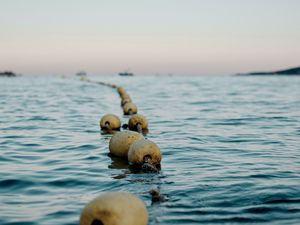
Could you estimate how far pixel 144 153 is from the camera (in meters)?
11.4

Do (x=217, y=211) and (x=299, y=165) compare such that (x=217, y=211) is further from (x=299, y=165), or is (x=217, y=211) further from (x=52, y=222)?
(x=299, y=165)

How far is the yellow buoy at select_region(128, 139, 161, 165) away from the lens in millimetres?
11422

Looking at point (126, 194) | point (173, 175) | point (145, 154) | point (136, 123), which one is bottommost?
point (173, 175)

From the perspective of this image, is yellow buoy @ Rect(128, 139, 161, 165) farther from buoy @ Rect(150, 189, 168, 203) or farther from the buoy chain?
buoy @ Rect(150, 189, 168, 203)

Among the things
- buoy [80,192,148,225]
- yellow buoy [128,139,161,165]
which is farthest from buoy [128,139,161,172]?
buoy [80,192,148,225]

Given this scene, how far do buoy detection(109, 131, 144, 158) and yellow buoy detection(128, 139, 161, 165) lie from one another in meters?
1.37

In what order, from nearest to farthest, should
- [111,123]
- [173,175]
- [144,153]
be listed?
[173,175]
[144,153]
[111,123]

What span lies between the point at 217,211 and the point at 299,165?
5.26m

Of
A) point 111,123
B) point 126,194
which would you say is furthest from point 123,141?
point 111,123

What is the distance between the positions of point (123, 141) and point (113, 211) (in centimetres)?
725

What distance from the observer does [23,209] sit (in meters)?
8.10

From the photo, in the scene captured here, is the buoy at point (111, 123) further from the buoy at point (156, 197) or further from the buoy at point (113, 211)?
the buoy at point (113, 211)

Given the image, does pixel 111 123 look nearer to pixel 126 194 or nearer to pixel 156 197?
pixel 156 197

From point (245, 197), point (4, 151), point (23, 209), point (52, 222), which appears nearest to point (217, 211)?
point (245, 197)
